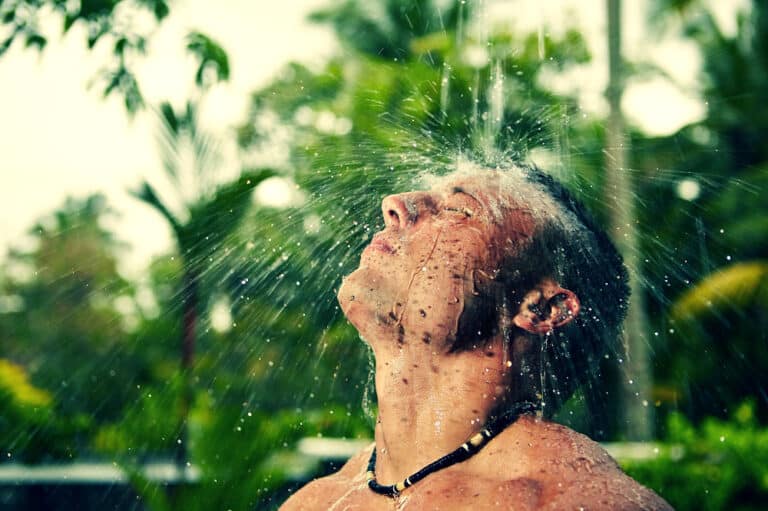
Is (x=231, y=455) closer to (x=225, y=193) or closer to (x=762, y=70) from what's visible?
(x=225, y=193)

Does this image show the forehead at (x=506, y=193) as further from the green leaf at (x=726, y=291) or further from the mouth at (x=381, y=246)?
the green leaf at (x=726, y=291)

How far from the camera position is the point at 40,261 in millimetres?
29781

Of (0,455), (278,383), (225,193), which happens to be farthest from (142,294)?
(225,193)

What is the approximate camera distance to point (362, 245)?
12.5ft

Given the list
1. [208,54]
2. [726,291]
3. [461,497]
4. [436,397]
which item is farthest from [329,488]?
[726,291]

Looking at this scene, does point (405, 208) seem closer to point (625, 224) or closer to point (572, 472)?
point (572, 472)

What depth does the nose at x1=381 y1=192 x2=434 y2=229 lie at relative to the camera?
8.23ft

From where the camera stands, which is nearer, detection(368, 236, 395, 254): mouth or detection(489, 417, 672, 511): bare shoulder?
detection(489, 417, 672, 511): bare shoulder

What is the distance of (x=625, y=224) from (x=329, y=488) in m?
4.31

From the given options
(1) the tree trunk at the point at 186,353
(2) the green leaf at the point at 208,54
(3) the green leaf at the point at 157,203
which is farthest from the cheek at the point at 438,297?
(3) the green leaf at the point at 157,203

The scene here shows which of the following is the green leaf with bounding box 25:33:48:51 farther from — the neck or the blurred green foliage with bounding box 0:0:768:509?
the neck

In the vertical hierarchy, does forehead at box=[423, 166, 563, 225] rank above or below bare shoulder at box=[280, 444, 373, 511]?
above

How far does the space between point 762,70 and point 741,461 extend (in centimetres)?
871

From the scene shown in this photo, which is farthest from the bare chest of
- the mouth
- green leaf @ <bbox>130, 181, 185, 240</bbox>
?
green leaf @ <bbox>130, 181, 185, 240</bbox>
